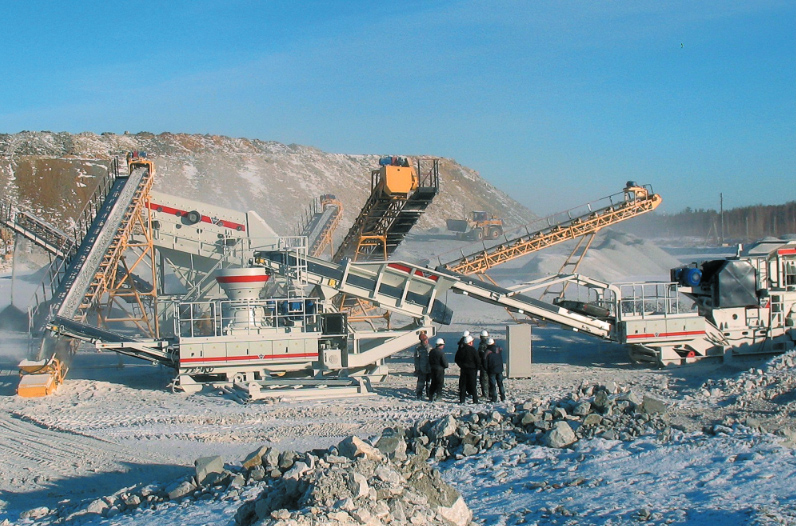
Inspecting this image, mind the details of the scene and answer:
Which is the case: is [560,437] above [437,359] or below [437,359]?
below

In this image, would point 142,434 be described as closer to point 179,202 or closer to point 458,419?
point 458,419

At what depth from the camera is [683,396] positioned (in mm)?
11258

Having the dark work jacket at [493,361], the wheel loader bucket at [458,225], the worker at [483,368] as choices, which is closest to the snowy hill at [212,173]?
the wheel loader bucket at [458,225]

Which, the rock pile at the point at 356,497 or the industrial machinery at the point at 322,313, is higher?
the industrial machinery at the point at 322,313

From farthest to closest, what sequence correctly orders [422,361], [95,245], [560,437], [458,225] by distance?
[458,225] → [95,245] → [422,361] → [560,437]

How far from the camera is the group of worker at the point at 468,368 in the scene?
448 inches

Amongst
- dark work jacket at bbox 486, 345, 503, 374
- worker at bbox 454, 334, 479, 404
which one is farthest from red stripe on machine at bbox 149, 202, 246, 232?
dark work jacket at bbox 486, 345, 503, 374

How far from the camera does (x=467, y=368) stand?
11.4m

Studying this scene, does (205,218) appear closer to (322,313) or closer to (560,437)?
(322,313)

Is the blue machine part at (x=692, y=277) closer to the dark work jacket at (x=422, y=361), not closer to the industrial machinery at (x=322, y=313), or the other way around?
the industrial machinery at (x=322, y=313)

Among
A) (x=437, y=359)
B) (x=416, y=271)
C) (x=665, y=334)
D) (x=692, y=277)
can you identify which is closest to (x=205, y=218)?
(x=416, y=271)

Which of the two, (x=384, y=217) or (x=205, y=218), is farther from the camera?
(x=384, y=217)

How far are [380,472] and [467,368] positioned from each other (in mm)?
5293

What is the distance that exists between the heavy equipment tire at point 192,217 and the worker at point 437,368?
348 inches
